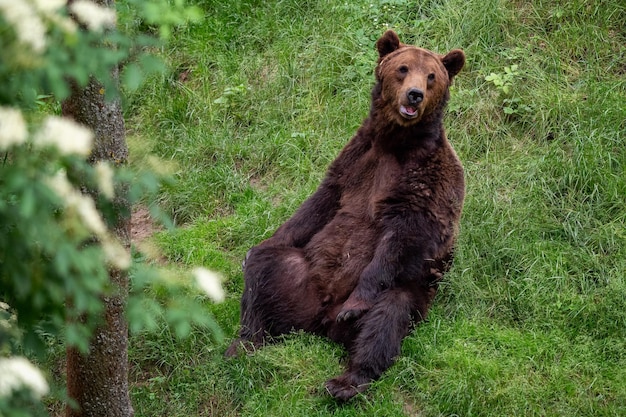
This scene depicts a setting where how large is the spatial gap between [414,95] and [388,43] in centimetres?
72

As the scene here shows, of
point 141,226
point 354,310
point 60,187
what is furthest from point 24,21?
point 141,226

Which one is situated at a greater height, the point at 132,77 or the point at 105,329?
the point at 132,77

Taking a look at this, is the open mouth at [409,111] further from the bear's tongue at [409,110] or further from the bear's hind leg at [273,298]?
the bear's hind leg at [273,298]

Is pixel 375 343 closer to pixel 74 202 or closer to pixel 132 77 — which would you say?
pixel 132 77

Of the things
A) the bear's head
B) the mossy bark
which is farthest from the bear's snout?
the mossy bark

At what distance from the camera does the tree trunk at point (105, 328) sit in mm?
4402

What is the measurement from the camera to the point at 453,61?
637cm

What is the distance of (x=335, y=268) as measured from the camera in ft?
20.7

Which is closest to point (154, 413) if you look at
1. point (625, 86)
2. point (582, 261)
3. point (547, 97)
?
point (582, 261)

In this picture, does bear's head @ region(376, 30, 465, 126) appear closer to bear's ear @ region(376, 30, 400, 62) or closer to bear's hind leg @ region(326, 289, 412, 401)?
bear's ear @ region(376, 30, 400, 62)

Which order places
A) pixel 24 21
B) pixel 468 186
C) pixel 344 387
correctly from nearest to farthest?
pixel 24 21
pixel 344 387
pixel 468 186

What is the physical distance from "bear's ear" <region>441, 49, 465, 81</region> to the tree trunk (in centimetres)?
267

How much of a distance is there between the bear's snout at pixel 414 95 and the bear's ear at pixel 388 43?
68 centimetres

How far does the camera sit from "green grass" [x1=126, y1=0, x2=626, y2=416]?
5.66m
